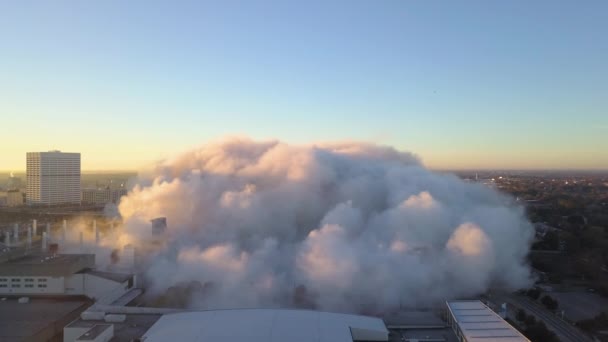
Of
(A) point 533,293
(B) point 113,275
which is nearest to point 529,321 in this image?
(A) point 533,293

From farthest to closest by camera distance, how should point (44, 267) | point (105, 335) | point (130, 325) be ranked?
point (44, 267)
point (130, 325)
point (105, 335)

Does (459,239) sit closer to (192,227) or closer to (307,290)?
(307,290)

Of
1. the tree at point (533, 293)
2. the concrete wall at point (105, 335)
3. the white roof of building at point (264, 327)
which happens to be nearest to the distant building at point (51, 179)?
the concrete wall at point (105, 335)

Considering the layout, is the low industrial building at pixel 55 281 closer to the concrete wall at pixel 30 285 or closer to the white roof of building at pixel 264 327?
the concrete wall at pixel 30 285

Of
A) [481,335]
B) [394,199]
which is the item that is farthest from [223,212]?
[481,335]

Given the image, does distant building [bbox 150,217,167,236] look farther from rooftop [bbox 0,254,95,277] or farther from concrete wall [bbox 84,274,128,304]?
concrete wall [bbox 84,274,128,304]

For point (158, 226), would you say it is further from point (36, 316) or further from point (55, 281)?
point (36, 316)

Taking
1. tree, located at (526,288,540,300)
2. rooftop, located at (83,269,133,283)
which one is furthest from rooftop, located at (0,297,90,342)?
tree, located at (526,288,540,300)
